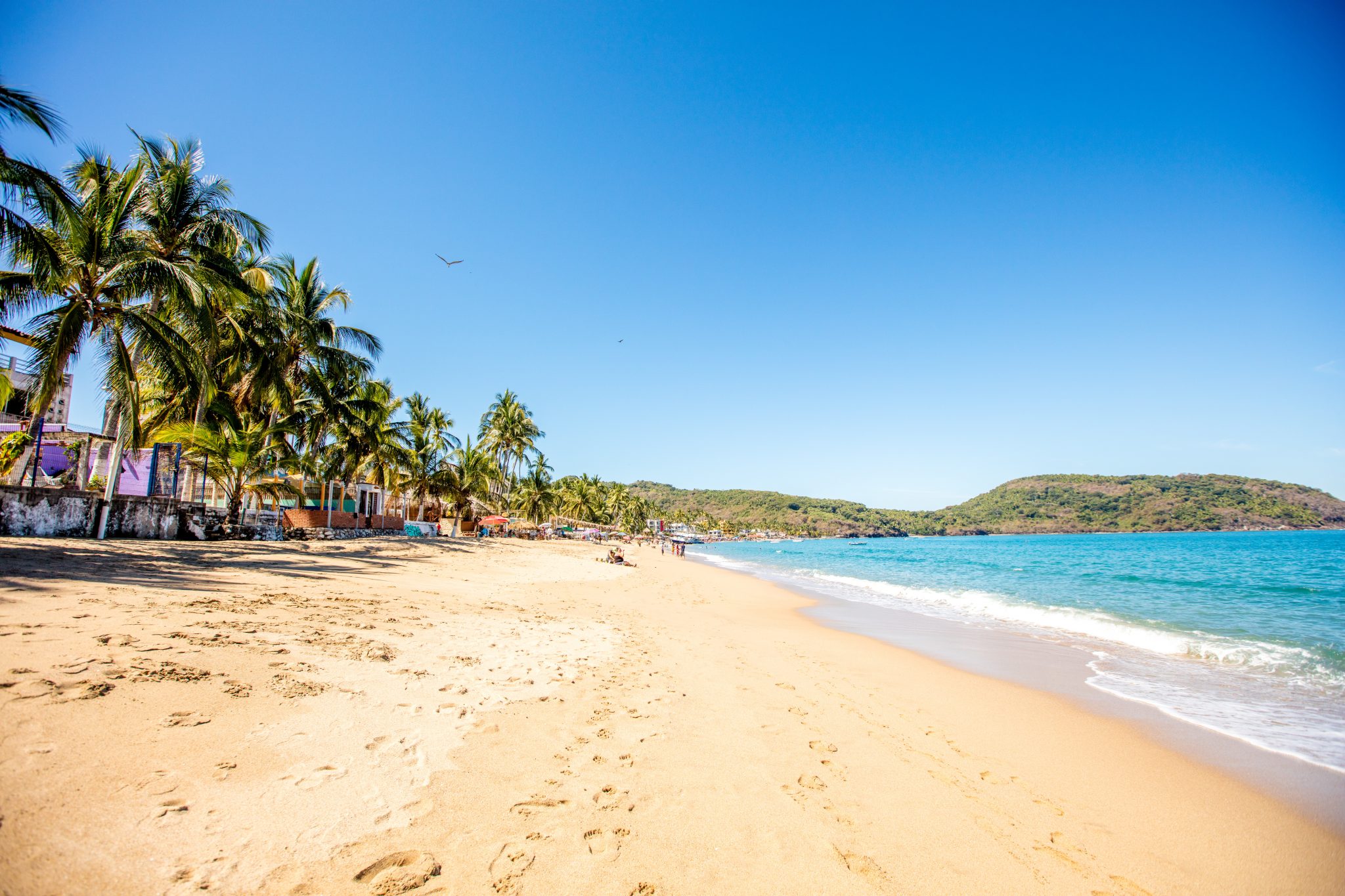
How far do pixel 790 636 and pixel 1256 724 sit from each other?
635 centimetres

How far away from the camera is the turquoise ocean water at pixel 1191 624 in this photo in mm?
6664

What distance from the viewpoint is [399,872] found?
2.56 meters

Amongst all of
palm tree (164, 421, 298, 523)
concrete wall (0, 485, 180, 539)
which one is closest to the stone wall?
palm tree (164, 421, 298, 523)

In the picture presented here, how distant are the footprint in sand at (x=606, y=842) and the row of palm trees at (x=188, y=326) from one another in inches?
580

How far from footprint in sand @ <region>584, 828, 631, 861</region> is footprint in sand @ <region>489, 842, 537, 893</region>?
0.32 m

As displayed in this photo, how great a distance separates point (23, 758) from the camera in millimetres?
2795

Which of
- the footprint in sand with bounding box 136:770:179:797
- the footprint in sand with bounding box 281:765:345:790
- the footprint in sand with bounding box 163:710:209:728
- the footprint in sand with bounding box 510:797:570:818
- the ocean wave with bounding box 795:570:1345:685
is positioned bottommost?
the ocean wave with bounding box 795:570:1345:685

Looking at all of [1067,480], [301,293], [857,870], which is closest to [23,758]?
[857,870]

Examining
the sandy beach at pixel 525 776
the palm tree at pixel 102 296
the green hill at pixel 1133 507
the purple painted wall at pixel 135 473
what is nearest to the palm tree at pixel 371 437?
the purple painted wall at pixel 135 473

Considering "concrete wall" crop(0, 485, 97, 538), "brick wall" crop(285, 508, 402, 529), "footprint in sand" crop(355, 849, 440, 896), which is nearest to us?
"footprint in sand" crop(355, 849, 440, 896)

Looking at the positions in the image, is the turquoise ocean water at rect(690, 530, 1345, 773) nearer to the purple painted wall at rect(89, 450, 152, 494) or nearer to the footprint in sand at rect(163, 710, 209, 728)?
the footprint in sand at rect(163, 710, 209, 728)

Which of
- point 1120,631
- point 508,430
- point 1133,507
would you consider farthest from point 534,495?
point 1133,507

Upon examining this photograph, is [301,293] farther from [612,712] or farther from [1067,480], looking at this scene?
[1067,480]

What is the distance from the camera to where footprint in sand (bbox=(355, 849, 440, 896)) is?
2.46 meters
